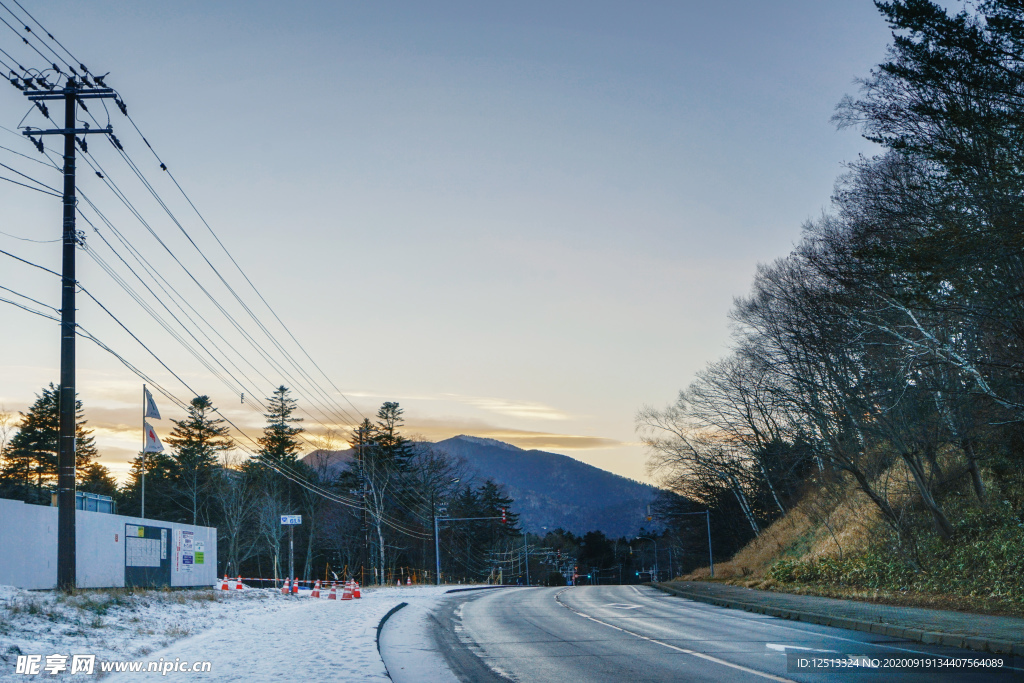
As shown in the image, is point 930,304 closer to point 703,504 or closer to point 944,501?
point 944,501

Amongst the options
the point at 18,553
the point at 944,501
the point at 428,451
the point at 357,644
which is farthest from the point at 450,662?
the point at 428,451

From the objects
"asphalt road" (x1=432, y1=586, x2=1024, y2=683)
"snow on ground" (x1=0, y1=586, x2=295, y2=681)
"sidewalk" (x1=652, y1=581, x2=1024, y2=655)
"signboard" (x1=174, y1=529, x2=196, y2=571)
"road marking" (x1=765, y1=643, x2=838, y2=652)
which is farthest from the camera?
"signboard" (x1=174, y1=529, x2=196, y2=571)

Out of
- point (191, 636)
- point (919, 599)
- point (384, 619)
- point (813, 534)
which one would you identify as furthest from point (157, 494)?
point (919, 599)

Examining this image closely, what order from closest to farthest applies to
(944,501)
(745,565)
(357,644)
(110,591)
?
(357,644) < (110,591) < (944,501) < (745,565)

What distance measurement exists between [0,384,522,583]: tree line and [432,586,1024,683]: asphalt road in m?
51.2

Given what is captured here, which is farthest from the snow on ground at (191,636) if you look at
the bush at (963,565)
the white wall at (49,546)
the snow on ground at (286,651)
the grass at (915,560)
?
the bush at (963,565)

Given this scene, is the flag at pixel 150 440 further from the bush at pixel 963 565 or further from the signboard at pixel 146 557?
the bush at pixel 963 565

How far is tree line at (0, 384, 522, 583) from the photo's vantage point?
7931cm

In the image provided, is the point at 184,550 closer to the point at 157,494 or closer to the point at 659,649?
Answer: the point at 659,649

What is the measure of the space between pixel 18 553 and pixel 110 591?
4118 mm

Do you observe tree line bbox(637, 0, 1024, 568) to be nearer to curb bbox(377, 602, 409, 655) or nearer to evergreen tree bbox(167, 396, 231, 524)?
curb bbox(377, 602, 409, 655)

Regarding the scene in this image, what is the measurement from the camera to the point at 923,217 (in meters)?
18.0

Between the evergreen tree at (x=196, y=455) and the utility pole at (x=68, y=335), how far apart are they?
210 feet

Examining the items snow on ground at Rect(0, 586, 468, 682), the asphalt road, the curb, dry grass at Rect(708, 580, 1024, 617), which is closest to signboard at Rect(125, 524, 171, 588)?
snow on ground at Rect(0, 586, 468, 682)
